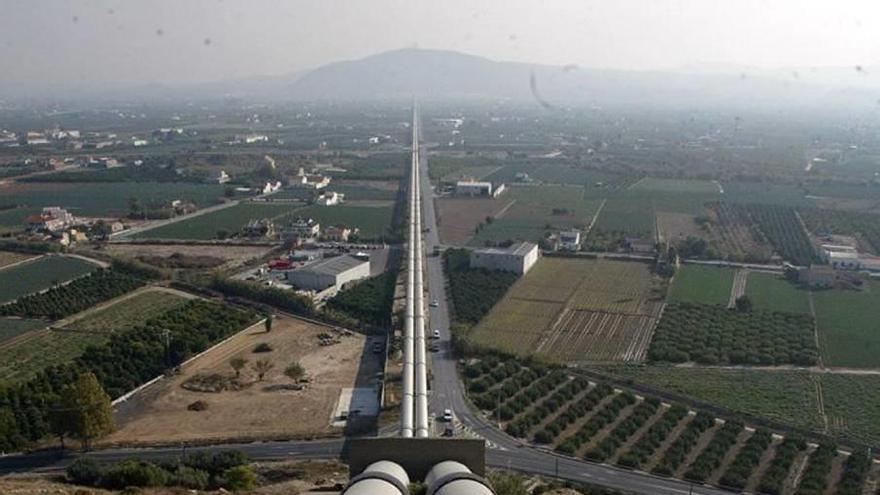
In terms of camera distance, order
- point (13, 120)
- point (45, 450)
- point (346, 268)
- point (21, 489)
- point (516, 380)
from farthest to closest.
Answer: point (13, 120)
point (346, 268)
point (516, 380)
point (45, 450)
point (21, 489)

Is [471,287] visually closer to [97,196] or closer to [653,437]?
[653,437]

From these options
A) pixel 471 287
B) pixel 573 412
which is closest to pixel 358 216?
pixel 471 287

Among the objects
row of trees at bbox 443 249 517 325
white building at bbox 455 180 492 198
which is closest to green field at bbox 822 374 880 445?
row of trees at bbox 443 249 517 325

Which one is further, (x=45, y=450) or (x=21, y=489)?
(x=45, y=450)

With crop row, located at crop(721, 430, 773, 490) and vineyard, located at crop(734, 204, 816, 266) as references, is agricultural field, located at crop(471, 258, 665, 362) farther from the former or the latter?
vineyard, located at crop(734, 204, 816, 266)

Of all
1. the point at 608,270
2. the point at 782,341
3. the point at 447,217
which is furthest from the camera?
the point at 447,217

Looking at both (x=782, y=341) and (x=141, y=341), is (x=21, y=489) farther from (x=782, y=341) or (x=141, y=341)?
(x=782, y=341)

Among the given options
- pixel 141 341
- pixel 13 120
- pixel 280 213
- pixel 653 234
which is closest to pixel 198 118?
pixel 13 120
